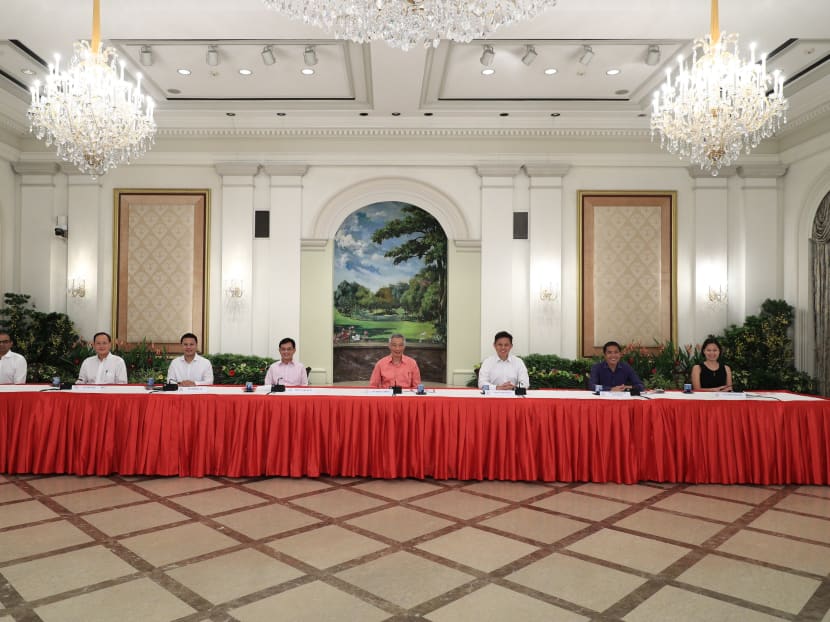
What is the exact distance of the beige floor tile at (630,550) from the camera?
11.1ft

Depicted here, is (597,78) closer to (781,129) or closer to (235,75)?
(781,129)

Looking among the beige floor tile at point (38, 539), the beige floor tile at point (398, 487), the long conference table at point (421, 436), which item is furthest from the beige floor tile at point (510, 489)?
the beige floor tile at point (38, 539)

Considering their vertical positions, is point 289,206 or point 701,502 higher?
point 289,206

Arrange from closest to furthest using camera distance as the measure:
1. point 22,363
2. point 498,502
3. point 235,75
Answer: point 498,502, point 22,363, point 235,75

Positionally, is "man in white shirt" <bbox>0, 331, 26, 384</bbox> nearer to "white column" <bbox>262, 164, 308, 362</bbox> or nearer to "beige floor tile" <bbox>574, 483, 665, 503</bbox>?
"white column" <bbox>262, 164, 308, 362</bbox>

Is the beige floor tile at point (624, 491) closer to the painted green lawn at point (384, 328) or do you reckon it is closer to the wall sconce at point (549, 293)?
the wall sconce at point (549, 293)

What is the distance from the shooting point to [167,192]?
30.8ft

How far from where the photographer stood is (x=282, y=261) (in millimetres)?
9375

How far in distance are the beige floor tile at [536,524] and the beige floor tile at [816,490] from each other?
2.14m

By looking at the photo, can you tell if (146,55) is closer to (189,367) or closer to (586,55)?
(189,367)

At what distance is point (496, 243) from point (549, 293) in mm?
1149

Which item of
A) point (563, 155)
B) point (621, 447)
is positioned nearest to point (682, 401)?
point (621, 447)

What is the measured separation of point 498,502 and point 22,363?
520cm

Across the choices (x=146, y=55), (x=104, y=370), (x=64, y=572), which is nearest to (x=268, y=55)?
(x=146, y=55)
